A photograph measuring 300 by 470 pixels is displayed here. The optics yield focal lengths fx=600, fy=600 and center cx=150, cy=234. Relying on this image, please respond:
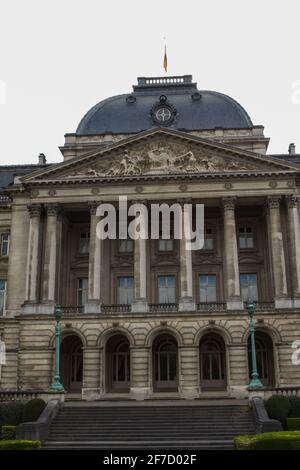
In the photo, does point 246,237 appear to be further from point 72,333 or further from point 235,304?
point 72,333

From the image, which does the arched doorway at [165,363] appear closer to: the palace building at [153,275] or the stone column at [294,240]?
the palace building at [153,275]

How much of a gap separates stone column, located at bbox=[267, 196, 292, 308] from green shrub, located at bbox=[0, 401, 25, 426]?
2087 cm

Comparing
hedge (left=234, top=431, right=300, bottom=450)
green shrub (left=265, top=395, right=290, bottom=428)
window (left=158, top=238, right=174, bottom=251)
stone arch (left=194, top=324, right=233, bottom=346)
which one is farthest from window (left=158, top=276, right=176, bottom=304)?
hedge (left=234, top=431, right=300, bottom=450)

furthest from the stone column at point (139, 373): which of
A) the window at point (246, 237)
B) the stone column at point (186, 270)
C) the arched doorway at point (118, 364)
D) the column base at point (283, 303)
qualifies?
the window at point (246, 237)

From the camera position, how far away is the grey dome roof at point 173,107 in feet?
189

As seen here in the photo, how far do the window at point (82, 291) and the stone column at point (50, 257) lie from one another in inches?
157

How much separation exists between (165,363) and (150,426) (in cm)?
1577

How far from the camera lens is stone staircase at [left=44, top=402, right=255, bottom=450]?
29781 millimetres

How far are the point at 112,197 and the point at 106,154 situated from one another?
11.9 feet

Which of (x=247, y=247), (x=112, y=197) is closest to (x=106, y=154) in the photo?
(x=112, y=197)

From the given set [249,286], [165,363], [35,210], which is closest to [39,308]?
[35,210]

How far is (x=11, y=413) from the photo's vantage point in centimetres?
3431

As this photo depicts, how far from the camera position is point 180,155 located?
49188 mm
